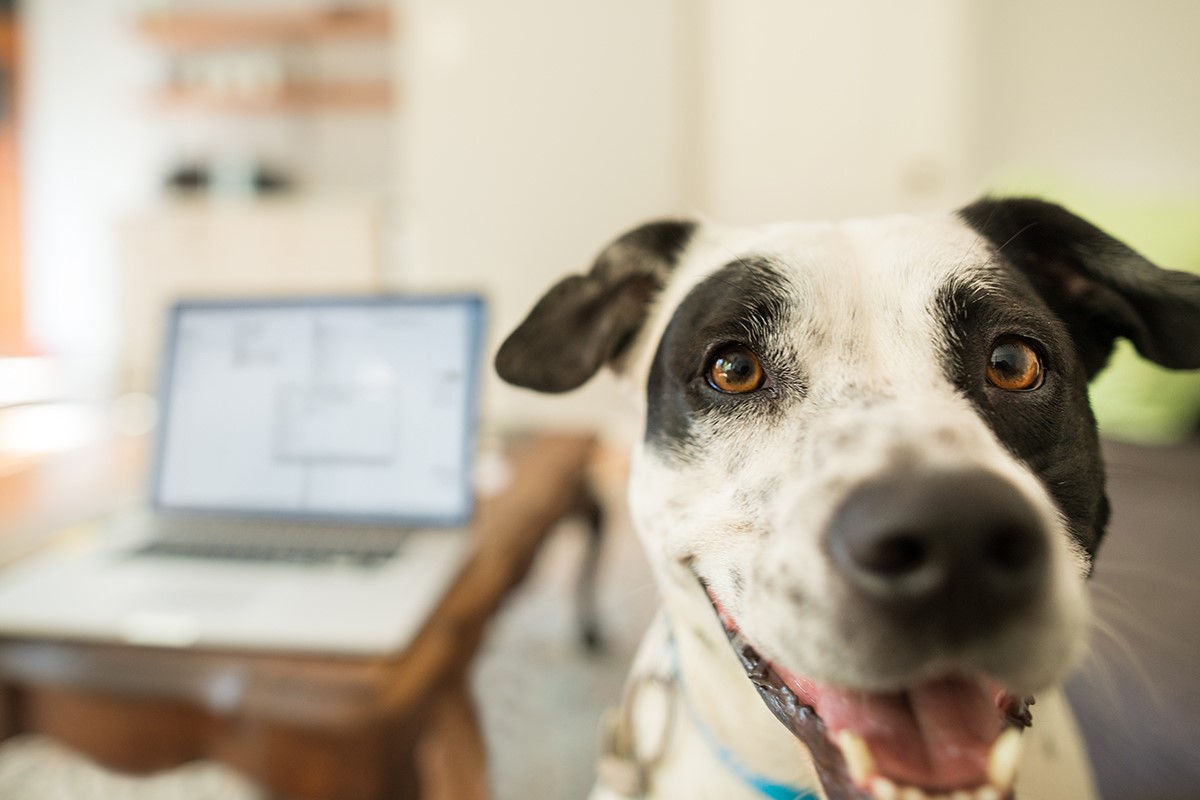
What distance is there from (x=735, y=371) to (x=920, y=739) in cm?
33

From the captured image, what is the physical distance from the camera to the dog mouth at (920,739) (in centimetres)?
42

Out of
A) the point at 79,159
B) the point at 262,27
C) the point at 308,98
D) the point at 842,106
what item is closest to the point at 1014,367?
the point at 842,106

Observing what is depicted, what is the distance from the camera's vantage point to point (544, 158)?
2.48 meters

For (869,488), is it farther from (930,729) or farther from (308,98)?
(308,98)

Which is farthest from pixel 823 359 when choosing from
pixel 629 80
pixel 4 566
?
pixel 629 80

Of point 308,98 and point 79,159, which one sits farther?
point 79,159

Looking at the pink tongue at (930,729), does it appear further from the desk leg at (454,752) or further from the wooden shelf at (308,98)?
the wooden shelf at (308,98)

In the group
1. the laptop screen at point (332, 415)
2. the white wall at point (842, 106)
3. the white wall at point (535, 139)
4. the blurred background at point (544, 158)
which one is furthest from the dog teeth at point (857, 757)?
the white wall at point (842, 106)

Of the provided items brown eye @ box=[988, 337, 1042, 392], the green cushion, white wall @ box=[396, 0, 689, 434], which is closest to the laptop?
brown eye @ box=[988, 337, 1042, 392]

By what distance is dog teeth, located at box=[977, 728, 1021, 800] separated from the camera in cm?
42

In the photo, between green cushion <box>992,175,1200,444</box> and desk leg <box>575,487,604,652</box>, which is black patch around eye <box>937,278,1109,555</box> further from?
desk leg <box>575,487,604,652</box>

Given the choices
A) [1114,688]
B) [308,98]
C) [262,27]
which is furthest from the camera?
[308,98]

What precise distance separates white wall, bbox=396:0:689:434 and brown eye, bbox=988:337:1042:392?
186 centimetres

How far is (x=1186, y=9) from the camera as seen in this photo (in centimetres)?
123
